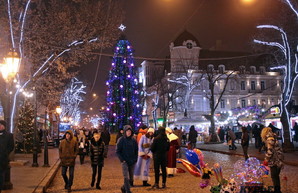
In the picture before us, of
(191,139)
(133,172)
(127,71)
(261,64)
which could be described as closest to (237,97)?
(261,64)

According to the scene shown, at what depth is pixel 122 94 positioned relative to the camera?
4166cm

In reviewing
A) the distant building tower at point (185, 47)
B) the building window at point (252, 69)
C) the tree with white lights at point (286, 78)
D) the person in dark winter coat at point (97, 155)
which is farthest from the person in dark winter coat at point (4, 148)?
the building window at point (252, 69)

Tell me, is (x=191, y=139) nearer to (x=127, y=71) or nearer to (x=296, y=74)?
(x=296, y=74)

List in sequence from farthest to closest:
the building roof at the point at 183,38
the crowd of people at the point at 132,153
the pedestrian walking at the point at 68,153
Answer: the building roof at the point at 183,38 < the pedestrian walking at the point at 68,153 < the crowd of people at the point at 132,153

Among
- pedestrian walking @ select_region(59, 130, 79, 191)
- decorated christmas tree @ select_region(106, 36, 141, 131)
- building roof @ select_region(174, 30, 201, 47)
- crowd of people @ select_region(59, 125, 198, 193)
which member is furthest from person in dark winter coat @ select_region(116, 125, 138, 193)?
building roof @ select_region(174, 30, 201, 47)

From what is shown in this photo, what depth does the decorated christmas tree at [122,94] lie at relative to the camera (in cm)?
4162

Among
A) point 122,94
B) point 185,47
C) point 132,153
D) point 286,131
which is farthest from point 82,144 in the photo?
point 185,47

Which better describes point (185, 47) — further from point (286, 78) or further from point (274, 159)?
point (274, 159)

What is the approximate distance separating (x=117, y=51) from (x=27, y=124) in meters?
16.8

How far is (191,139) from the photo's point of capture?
2684 centimetres

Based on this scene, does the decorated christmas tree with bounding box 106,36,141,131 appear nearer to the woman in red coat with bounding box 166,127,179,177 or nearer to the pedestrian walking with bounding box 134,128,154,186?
the woman in red coat with bounding box 166,127,179,177

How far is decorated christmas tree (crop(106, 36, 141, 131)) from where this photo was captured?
41625 mm

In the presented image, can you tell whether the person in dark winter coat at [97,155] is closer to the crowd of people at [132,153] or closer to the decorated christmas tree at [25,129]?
the crowd of people at [132,153]

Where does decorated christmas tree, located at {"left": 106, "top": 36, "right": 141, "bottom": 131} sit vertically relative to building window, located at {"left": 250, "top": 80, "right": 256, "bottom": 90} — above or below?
below
